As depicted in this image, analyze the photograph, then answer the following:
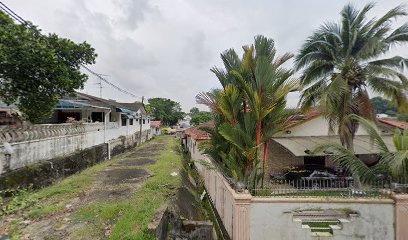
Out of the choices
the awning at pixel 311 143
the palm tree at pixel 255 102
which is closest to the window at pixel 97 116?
the awning at pixel 311 143

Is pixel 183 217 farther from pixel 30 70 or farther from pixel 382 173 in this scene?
pixel 30 70

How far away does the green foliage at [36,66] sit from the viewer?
247 inches

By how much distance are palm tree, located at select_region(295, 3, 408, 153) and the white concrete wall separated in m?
4.47

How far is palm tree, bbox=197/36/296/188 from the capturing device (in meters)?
5.32

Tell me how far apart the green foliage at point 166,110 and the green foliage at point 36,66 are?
5214 centimetres

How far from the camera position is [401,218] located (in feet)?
16.0

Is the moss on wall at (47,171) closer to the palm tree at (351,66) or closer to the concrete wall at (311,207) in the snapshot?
the concrete wall at (311,207)

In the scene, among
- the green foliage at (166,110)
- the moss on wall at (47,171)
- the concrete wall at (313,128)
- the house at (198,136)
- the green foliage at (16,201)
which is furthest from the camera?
the green foliage at (166,110)

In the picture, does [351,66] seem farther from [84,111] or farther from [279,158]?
[84,111]

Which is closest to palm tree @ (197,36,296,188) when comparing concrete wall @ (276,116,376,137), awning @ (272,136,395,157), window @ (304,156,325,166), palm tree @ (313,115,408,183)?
palm tree @ (313,115,408,183)

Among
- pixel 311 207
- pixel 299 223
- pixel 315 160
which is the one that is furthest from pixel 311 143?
pixel 299 223

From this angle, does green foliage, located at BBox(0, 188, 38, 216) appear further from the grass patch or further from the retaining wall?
the retaining wall

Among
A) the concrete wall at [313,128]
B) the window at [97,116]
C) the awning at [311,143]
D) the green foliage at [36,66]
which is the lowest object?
the awning at [311,143]

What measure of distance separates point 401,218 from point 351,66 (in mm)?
6490
